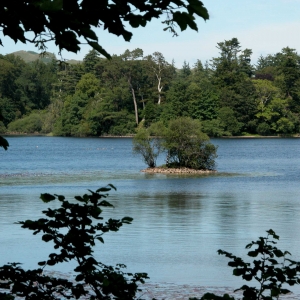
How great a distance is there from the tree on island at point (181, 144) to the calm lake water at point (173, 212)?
1406 mm

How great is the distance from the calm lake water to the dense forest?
4429cm

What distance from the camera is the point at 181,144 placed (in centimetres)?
3638

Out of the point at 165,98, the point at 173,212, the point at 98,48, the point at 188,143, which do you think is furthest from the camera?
the point at 165,98

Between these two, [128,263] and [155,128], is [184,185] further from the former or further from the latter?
[128,263]

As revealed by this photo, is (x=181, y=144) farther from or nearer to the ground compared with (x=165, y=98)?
nearer to the ground

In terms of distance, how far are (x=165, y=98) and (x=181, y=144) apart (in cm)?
6024

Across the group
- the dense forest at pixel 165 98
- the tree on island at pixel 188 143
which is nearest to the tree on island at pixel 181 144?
the tree on island at pixel 188 143

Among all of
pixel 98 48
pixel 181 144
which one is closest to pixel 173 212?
pixel 181 144

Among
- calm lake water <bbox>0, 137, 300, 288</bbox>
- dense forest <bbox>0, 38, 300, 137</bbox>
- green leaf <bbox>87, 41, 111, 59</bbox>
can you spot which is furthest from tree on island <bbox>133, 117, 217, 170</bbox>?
dense forest <bbox>0, 38, 300, 137</bbox>

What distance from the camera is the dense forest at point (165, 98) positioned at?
9012 centimetres

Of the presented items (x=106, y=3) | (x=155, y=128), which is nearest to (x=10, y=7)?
(x=106, y=3)

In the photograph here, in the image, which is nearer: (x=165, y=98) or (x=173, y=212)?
(x=173, y=212)

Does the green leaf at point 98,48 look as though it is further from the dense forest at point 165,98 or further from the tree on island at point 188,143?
the dense forest at point 165,98

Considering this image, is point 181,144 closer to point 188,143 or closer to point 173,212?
point 188,143
